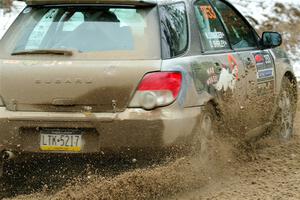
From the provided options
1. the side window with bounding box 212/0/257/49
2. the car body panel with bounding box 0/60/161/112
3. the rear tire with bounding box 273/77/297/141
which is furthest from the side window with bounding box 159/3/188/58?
the rear tire with bounding box 273/77/297/141

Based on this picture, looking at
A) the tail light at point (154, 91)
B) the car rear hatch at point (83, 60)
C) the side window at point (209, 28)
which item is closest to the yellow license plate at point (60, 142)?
the car rear hatch at point (83, 60)

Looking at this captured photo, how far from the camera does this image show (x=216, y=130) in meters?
5.88

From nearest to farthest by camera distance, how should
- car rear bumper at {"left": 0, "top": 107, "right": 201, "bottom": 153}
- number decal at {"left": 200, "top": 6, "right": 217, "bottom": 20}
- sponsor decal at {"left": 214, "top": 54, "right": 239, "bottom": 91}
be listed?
car rear bumper at {"left": 0, "top": 107, "right": 201, "bottom": 153} < sponsor decal at {"left": 214, "top": 54, "right": 239, "bottom": 91} < number decal at {"left": 200, "top": 6, "right": 217, "bottom": 20}

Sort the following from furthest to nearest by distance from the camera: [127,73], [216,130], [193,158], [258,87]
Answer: [258,87] → [216,130] → [193,158] → [127,73]

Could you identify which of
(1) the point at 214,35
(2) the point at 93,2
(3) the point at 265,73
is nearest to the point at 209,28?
(1) the point at 214,35

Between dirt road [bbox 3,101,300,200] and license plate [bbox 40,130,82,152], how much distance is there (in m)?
0.32

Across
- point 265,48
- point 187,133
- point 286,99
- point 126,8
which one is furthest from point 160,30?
point 286,99

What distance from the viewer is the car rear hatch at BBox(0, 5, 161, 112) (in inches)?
202

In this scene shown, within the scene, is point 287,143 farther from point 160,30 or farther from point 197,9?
point 160,30

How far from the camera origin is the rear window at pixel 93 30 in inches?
209

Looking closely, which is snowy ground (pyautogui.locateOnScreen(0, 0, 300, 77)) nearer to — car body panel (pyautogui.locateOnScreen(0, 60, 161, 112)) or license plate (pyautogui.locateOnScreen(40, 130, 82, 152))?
car body panel (pyautogui.locateOnScreen(0, 60, 161, 112))

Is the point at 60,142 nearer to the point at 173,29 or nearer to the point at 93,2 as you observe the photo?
the point at 93,2

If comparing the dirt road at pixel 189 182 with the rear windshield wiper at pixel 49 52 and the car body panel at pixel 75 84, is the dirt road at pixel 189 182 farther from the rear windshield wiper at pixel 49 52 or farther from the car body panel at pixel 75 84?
the rear windshield wiper at pixel 49 52

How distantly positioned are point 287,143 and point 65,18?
3.16m
